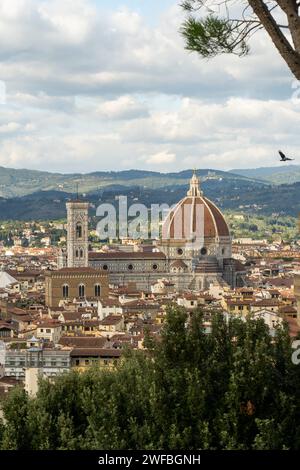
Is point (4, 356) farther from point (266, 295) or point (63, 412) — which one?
point (266, 295)

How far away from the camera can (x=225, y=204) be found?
6102 inches

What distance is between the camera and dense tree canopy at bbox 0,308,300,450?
33.3 feet

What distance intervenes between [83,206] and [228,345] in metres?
52.9

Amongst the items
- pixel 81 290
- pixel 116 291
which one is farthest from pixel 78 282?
pixel 116 291

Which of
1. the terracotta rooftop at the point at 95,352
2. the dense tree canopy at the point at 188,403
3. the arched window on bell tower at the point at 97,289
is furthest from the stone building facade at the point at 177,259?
the dense tree canopy at the point at 188,403

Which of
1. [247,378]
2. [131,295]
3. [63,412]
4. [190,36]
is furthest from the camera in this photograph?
[131,295]

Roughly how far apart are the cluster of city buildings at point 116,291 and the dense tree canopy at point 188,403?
37.7 ft

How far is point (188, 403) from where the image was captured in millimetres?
10453

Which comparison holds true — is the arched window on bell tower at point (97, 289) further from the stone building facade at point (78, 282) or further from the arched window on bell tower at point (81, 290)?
the arched window on bell tower at point (81, 290)

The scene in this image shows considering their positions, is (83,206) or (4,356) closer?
(4,356)

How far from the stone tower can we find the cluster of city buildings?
0.18ft

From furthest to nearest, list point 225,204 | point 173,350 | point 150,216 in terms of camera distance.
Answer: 1. point 225,204
2. point 150,216
3. point 173,350

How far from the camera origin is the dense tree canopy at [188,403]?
10.2 meters
